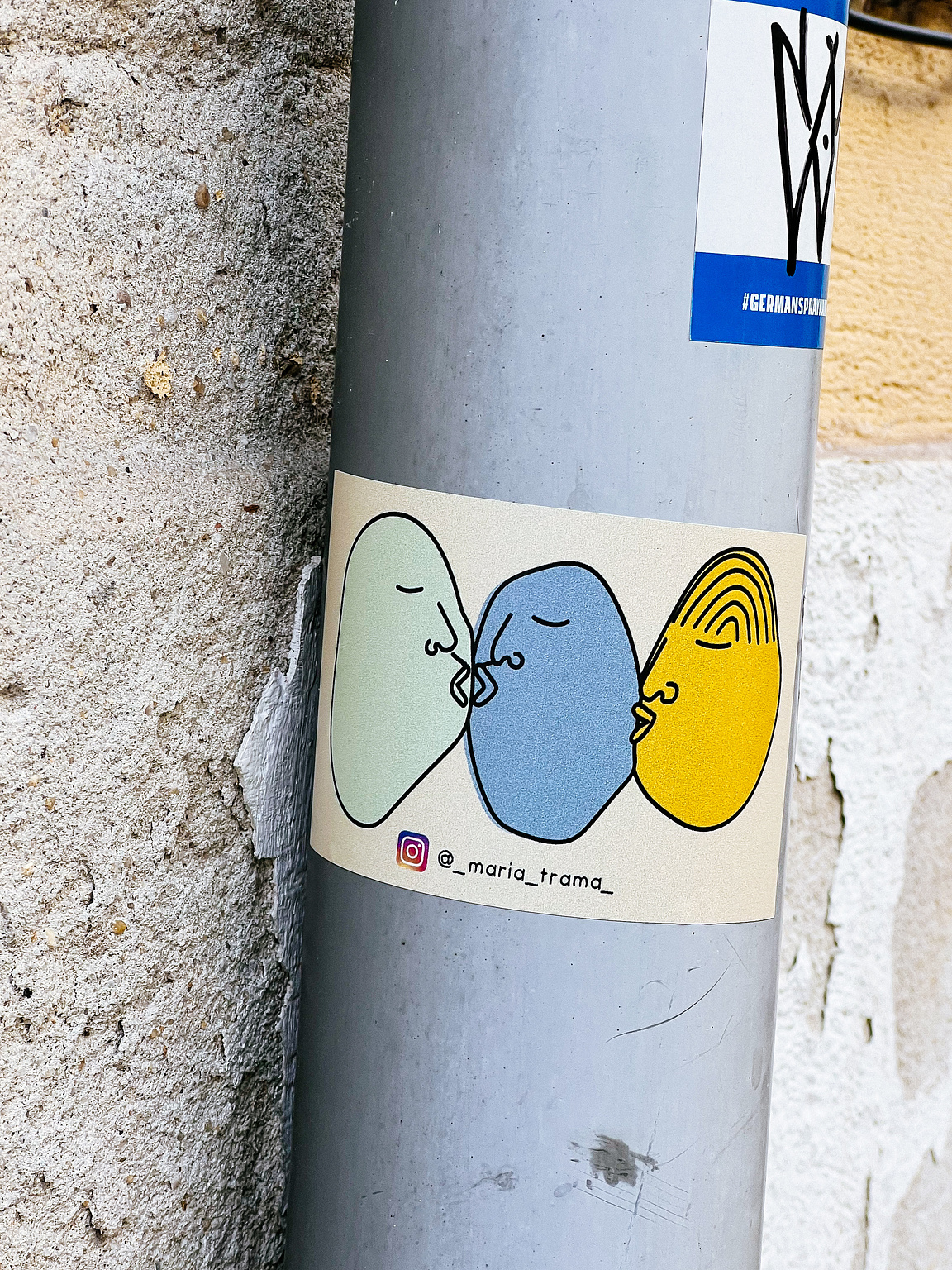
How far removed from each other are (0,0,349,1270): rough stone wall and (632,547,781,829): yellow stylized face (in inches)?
12.7

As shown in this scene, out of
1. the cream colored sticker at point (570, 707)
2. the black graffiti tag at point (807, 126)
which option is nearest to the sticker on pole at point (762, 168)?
the black graffiti tag at point (807, 126)

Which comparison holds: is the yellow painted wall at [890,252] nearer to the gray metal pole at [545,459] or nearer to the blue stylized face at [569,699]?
the gray metal pole at [545,459]

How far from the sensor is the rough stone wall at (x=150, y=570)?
0.72m

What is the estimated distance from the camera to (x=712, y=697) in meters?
0.65

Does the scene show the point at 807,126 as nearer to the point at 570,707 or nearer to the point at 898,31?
the point at 570,707

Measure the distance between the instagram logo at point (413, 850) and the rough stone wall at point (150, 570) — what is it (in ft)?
0.67

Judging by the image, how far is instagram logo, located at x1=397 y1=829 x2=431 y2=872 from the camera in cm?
66

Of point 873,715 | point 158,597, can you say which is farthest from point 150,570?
point 873,715

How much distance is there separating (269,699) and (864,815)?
0.72 meters

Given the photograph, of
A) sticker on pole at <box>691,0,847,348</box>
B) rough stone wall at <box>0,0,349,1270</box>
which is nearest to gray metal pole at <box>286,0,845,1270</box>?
sticker on pole at <box>691,0,847,348</box>

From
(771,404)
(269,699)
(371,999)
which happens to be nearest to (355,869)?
(371,999)

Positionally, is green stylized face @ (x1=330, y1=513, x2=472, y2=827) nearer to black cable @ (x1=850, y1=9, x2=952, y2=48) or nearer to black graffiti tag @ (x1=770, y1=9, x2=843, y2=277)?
black graffiti tag @ (x1=770, y1=9, x2=843, y2=277)

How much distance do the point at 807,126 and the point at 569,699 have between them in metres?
0.33

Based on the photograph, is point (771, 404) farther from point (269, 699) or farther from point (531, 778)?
point (269, 699)
